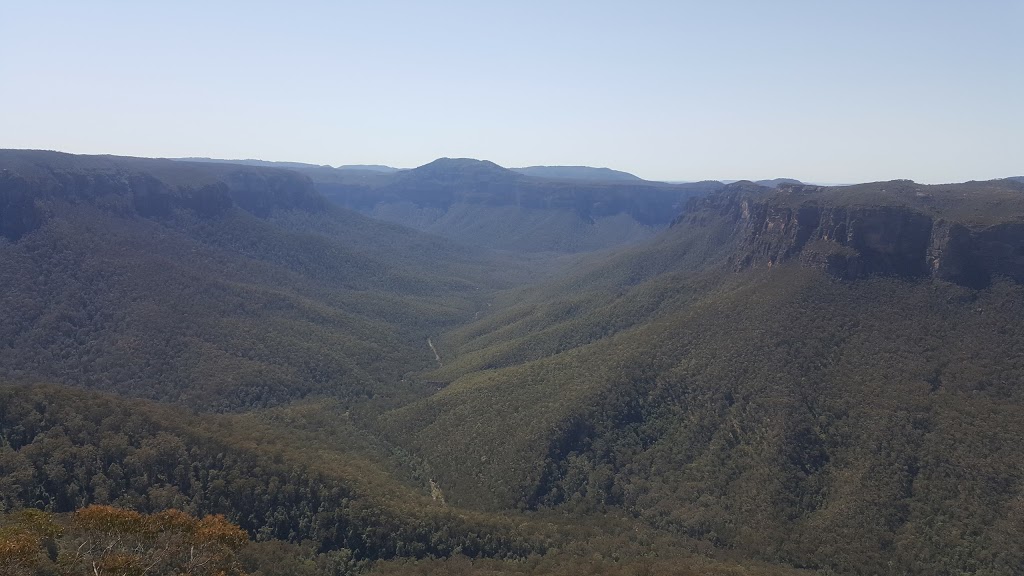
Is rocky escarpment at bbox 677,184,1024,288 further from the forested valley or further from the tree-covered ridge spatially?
the tree-covered ridge

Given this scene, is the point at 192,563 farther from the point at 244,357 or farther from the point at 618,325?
the point at 618,325

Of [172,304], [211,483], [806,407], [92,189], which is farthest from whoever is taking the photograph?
[92,189]

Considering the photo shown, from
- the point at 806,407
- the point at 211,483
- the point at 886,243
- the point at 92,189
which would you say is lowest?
the point at 211,483

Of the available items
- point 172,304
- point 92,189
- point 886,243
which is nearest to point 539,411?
point 886,243

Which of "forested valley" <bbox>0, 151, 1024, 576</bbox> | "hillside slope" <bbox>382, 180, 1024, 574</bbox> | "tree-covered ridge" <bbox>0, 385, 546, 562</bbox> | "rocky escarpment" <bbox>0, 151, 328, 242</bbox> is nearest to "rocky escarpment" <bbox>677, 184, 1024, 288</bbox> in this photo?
"hillside slope" <bbox>382, 180, 1024, 574</bbox>

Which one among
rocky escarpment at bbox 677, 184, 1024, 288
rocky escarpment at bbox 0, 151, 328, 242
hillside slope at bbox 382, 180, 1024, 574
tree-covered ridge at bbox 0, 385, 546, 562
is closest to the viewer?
tree-covered ridge at bbox 0, 385, 546, 562

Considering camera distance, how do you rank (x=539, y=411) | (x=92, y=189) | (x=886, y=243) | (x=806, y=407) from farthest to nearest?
(x=92, y=189) → (x=886, y=243) → (x=539, y=411) → (x=806, y=407)

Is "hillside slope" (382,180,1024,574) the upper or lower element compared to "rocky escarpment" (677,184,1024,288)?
lower

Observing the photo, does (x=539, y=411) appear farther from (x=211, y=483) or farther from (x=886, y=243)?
(x=886, y=243)
